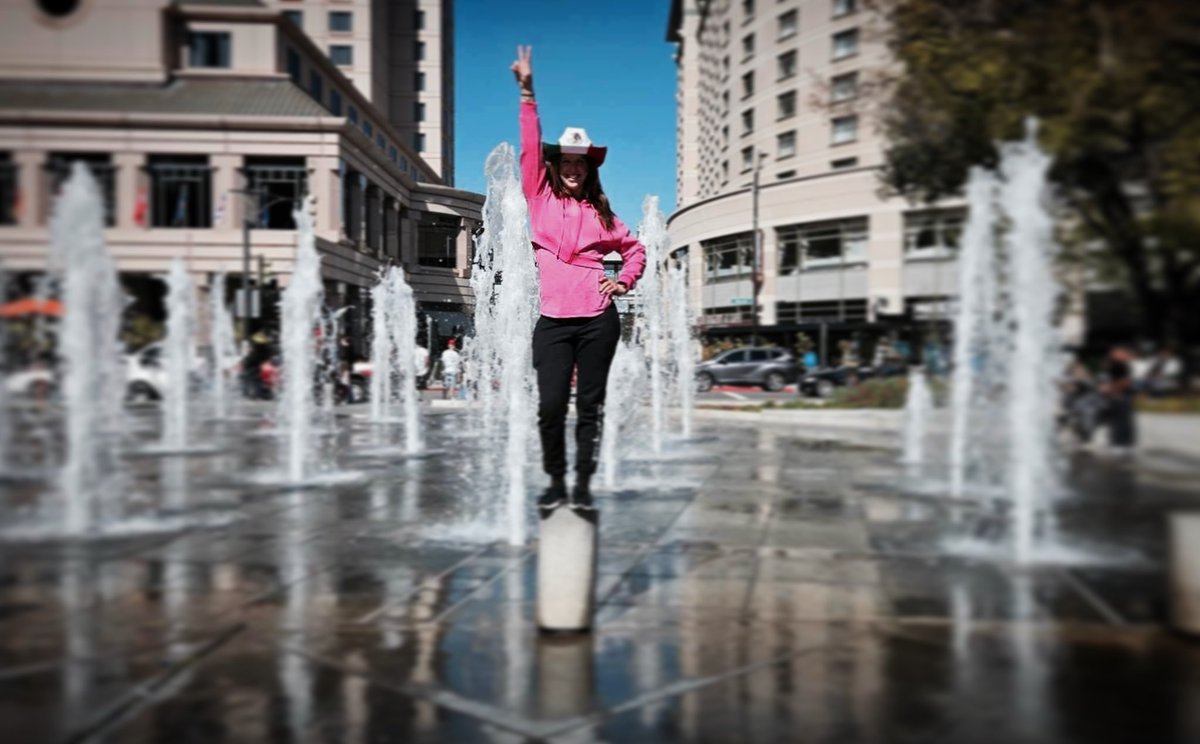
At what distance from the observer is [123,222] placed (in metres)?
3.84

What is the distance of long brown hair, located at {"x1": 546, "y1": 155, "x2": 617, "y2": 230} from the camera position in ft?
14.0

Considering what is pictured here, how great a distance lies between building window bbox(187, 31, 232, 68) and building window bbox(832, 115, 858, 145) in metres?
2.55

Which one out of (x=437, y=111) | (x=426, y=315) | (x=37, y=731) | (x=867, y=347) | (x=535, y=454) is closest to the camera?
(x=37, y=731)

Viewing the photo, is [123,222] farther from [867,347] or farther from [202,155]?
[867,347]

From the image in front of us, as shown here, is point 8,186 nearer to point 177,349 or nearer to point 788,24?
point 177,349

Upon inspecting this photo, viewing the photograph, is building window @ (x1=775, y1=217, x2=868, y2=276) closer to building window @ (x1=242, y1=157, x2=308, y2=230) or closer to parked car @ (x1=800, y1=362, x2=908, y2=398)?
parked car @ (x1=800, y1=362, x2=908, y2=398)

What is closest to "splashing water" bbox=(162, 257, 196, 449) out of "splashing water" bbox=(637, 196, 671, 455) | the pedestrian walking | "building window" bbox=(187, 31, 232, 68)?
"building window" bbox=(187, 31, 232, 68)

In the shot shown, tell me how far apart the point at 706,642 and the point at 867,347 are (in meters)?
1.51

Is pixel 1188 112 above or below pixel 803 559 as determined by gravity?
above

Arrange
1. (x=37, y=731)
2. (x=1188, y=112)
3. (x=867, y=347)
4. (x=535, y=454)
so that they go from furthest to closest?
(x=535, y=454) → (x=867, y=347) → (x=1188, y=112) → (x=37, y=731)

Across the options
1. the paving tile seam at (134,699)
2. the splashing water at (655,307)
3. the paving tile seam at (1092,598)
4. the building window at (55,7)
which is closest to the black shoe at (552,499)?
the paving tile seam at (134,699)

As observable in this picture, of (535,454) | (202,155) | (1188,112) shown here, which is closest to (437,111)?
(202,155)

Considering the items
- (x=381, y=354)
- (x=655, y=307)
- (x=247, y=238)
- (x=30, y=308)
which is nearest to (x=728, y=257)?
(x=247, y=238)

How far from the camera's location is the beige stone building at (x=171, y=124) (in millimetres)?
3725
